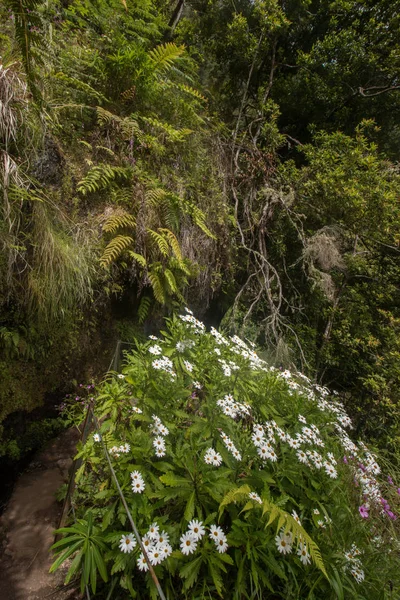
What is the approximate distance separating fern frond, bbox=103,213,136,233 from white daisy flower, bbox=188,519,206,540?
236 centimetres

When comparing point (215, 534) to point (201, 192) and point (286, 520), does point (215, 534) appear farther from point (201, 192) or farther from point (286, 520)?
point (201, 192)

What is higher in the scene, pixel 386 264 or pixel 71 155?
pixel 386 264

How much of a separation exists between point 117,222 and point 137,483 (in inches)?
86.8

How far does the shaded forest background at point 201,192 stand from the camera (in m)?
2.36

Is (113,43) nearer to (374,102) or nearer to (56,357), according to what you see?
(56,357)

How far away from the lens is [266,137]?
5.08 meters

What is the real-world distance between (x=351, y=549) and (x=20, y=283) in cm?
274

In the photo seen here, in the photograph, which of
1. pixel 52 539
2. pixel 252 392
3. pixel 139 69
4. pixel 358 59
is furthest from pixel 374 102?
pixel 52 539

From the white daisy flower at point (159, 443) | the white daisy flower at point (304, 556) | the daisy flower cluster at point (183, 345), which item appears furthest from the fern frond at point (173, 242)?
the white daisy flower at point (304, 556)

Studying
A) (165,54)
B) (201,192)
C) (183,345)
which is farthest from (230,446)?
(165,54)

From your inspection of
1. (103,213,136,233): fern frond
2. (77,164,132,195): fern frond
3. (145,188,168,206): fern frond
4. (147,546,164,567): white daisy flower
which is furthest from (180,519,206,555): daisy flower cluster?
(145,188,168,206): fern frond

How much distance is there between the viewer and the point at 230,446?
5.40 feet

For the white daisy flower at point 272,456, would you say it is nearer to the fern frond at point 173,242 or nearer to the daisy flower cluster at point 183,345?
the daisy flower cluster at point 183,345

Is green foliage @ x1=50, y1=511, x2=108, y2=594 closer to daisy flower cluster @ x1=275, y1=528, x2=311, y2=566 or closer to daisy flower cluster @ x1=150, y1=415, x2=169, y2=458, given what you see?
daisy flower cluster @ x1=150, y1=415, x2=169, y2=458
